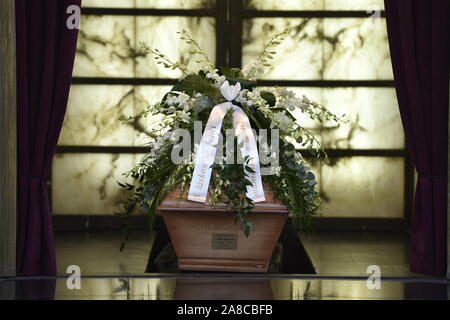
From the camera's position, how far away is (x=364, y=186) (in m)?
6.11

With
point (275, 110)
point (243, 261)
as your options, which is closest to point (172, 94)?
point (275, 110)

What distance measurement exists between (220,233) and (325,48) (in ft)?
7.70

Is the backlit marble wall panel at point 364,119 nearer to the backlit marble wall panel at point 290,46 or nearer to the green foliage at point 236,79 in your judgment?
the backlit marble wall panel at point 290,46

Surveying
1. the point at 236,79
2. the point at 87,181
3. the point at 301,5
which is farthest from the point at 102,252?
the point at 301,5

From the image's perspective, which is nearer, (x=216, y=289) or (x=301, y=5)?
(x=216, y=289)

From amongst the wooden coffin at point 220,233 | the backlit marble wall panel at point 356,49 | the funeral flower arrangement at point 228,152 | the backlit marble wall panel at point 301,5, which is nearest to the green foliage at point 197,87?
the funeral flower arrangement at point 228,152

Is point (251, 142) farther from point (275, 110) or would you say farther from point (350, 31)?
point (350, 31)

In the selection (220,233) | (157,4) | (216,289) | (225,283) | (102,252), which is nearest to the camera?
(216,289)

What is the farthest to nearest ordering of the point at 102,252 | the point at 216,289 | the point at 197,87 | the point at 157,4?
1. the point at 157,4
2. the point at 102,252
3. the point at 197,87
4. the point at 216,289

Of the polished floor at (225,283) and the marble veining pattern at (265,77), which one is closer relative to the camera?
the polished floor at (225,283)

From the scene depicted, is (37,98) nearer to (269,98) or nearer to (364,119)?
(269,98)

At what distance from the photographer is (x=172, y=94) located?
432cm

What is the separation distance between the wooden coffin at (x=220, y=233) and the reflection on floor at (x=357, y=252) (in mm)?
500

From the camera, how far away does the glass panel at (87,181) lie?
6094 mm
